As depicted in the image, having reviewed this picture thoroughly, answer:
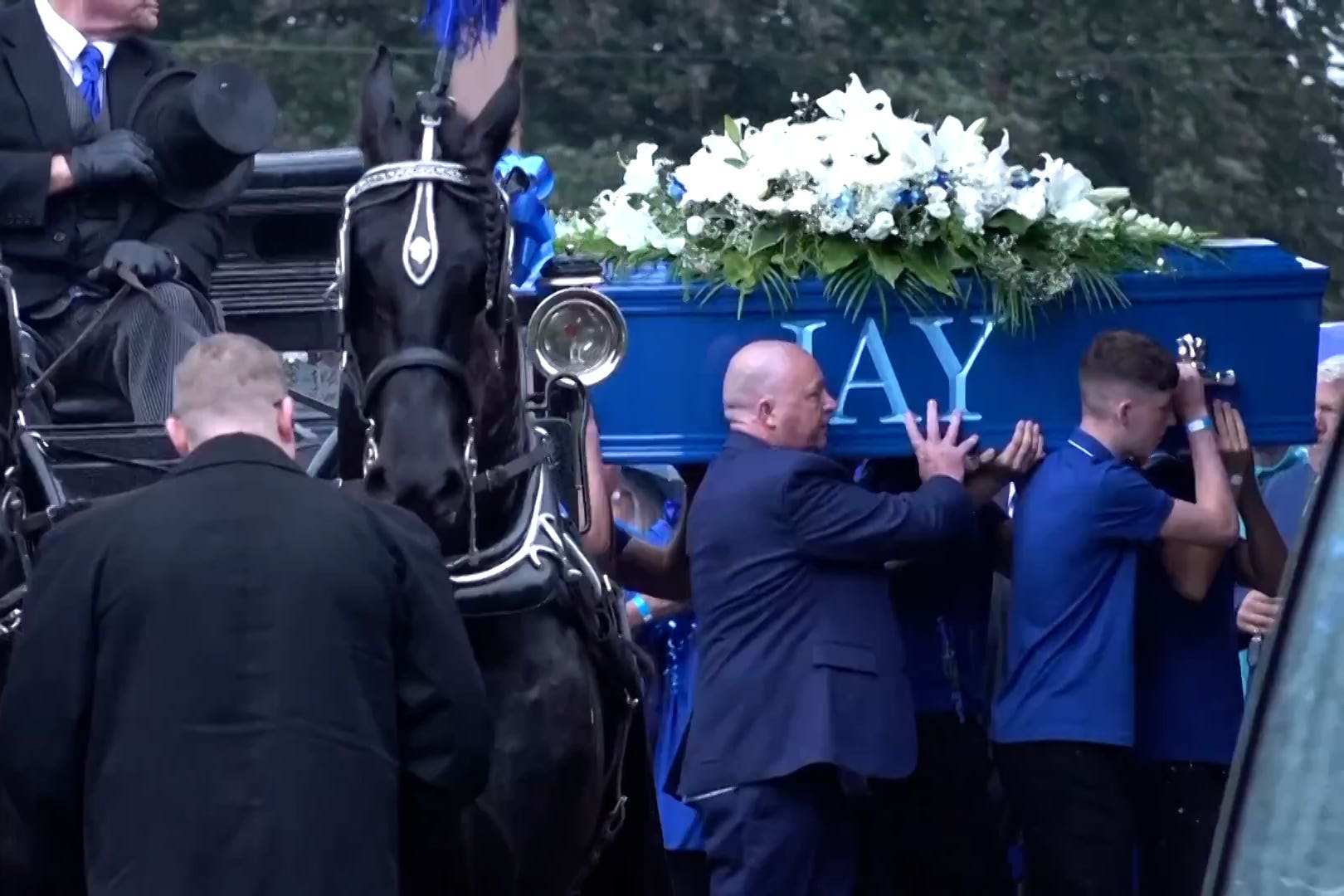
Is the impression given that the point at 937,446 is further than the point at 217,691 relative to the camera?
Yes

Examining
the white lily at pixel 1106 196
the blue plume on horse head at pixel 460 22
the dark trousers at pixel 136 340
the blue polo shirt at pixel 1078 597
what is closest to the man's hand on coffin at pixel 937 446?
the blue polo shirt at pixel 1078 597

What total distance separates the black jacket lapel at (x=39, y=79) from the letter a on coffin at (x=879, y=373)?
82.4 inches

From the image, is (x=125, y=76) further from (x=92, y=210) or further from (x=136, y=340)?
(x=136, y=340)

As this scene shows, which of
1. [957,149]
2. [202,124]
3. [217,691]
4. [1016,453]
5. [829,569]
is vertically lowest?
[829,569]

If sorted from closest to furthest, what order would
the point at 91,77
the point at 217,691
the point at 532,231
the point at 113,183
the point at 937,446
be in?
the point at 217,691 → the point at 113,183 → the point at 91,77 → the point at 532,231 → the point at 937,446

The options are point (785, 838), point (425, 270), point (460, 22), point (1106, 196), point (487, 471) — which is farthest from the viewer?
point (1106, 196)

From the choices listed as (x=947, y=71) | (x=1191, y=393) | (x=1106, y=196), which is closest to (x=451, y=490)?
(x=1191, y=393)

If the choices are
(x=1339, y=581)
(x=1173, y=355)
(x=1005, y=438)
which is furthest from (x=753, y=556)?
(x=1339, y=581)

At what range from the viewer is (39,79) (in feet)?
20.0

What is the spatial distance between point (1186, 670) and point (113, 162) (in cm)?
309

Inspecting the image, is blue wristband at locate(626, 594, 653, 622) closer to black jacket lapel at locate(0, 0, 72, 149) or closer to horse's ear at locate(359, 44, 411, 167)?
black jacket lapel at locate(0, 0, 72, 149)

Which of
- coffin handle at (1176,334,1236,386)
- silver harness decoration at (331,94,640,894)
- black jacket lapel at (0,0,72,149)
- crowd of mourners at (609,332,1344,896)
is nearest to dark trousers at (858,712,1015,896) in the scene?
crowd of mourners at (609,332,1344,896)

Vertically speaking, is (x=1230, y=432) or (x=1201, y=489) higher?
(x=1230, y=432)

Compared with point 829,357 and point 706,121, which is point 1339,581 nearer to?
point 829,357
